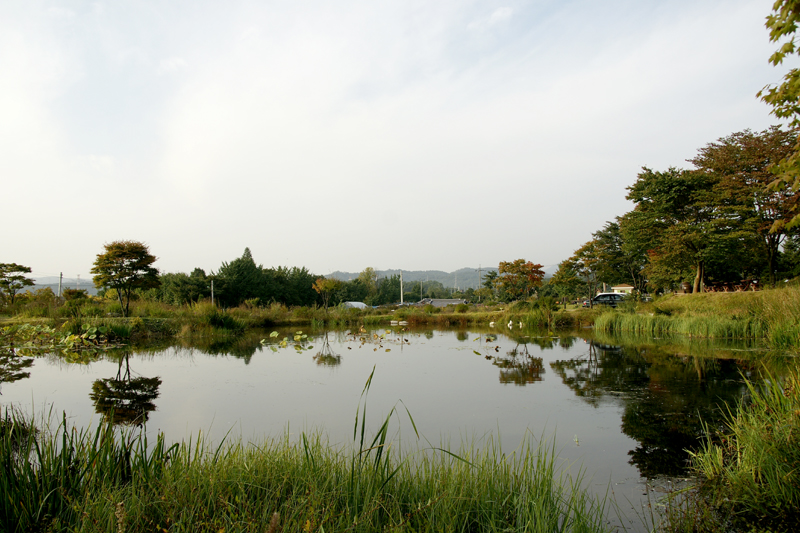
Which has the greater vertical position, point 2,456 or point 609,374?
point 2,456

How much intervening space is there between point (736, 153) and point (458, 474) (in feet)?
78.9

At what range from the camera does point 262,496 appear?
274 cm

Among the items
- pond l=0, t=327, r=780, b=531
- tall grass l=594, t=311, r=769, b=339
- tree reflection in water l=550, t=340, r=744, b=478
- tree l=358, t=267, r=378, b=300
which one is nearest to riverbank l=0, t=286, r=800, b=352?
tall grass l=594, t=311, r=769, b=339

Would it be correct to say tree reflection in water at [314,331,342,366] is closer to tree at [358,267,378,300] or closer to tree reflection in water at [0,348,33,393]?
tree reflection in water at [0,348,33,393]

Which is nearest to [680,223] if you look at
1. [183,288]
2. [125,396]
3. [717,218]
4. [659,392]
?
[717,218]

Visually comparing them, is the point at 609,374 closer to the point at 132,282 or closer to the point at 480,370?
the point at 480,370

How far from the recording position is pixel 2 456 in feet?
7.79

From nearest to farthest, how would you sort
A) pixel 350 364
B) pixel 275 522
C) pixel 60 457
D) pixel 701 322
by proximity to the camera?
pixel 275 522 < pixel 60 457 < pixel 350 364 < pixel 701 322

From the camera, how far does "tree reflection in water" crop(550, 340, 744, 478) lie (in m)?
4.31

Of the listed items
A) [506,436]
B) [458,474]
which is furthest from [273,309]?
[458,474]

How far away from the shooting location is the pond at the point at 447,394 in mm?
4438

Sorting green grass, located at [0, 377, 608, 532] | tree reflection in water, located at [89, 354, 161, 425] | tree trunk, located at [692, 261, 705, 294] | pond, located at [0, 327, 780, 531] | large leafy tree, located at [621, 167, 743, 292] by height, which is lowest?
pond, located at [0, 327, 780, 531]

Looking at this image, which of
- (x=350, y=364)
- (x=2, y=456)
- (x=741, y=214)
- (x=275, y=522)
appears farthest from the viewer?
(x=741, y=214)

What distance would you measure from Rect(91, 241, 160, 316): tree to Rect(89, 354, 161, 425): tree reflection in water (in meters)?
9.64
